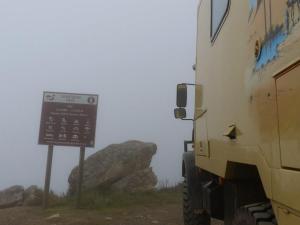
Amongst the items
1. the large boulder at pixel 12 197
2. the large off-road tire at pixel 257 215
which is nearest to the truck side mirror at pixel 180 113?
the large off-road tire at pixel 257 215

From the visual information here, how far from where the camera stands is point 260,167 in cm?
261

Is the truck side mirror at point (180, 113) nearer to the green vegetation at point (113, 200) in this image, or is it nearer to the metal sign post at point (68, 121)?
the metal sign post at point (68, 121)

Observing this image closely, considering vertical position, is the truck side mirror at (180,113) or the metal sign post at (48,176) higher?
the truck side mirror at (180,113)

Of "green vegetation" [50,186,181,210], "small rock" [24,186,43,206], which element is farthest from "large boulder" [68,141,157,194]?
"small rock" [24,186,43,206]

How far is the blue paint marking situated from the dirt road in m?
6.89

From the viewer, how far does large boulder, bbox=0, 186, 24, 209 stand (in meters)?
12.4

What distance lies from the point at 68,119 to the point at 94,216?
97.4 inches

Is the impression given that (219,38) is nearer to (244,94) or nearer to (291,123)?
(244,94)

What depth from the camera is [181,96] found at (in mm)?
6719

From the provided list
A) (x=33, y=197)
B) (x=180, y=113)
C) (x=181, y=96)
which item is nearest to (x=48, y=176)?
(x=33, y=197)

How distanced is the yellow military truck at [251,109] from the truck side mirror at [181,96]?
5.25ft

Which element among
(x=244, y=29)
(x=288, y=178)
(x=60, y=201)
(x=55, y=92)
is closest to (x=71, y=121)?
(x=55, y=92)

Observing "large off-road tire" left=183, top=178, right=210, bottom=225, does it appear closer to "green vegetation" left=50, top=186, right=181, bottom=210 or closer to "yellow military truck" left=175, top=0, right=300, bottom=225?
"yellow military truck" left=175, top=0, right=300, bottom=225

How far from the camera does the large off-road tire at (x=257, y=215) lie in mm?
2764
